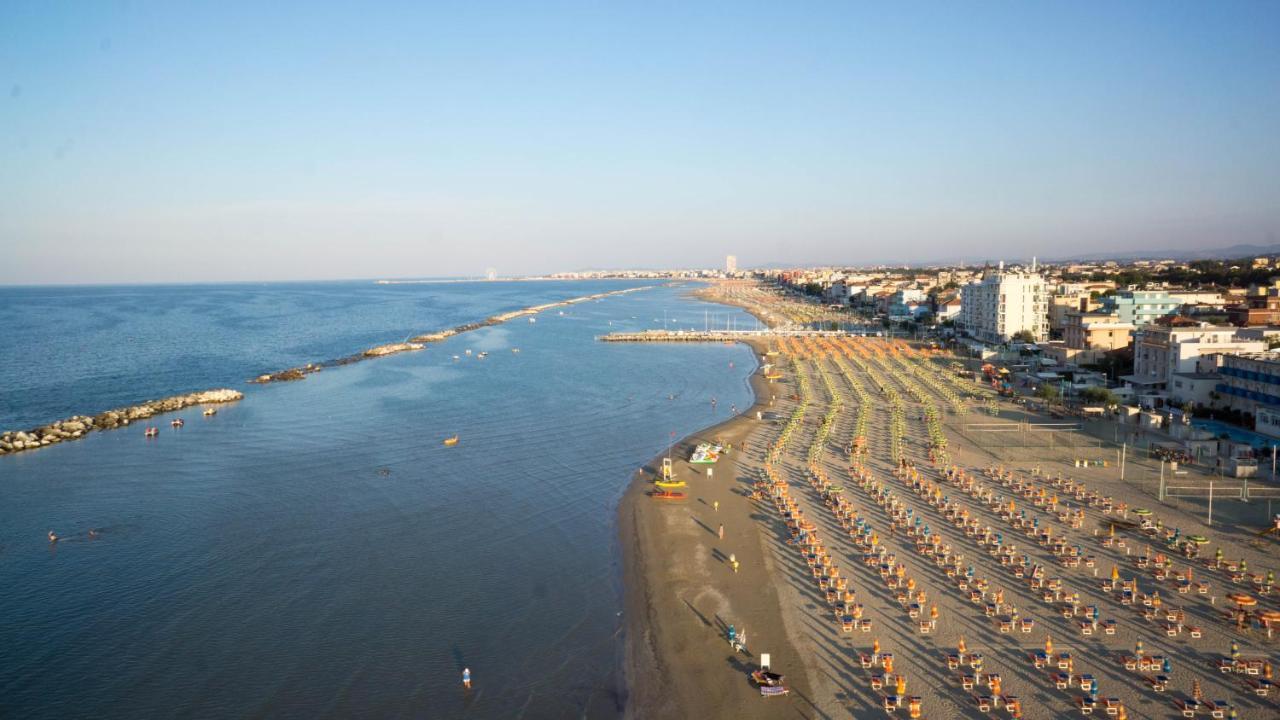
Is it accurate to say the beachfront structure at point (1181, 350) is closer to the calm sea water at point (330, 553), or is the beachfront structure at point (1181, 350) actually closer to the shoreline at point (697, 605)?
the calm sea water at point (330, 553)

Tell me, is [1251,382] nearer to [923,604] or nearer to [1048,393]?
[1048,393]

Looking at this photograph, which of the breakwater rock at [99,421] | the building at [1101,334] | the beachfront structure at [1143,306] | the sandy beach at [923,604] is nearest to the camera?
the sandy beach at [923,604]

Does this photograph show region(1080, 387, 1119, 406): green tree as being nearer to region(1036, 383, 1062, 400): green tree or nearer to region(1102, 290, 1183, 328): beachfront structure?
region(1036, 383, 1062, 400): green tree

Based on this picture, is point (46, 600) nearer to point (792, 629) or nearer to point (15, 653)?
point (15, 653)

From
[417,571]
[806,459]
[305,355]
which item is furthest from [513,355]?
[417,571]

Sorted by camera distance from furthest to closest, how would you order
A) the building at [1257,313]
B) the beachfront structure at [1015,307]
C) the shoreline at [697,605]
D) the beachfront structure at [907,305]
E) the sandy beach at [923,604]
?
the beachfront structure at [907,305] < the beachfront structure at [1015,307] < the building at [1257,313] < the shoreline at [697,605] < the sandy beach at [923,604]

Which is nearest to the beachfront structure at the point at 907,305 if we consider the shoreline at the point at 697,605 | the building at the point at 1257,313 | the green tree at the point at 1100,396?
the building at the point at 1257,313
